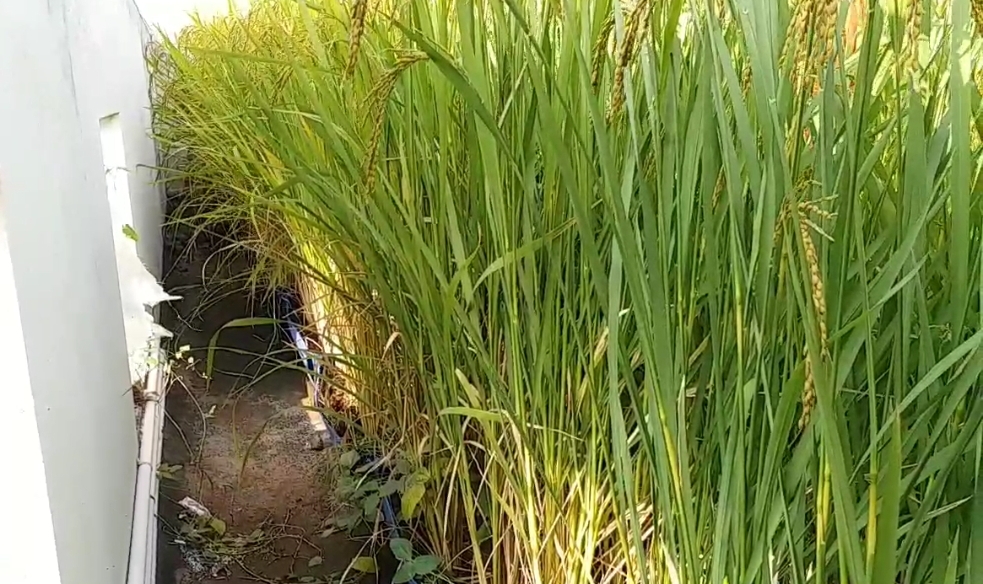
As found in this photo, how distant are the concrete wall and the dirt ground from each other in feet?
0.50

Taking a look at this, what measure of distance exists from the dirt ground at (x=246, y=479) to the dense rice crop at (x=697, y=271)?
0.35 meters

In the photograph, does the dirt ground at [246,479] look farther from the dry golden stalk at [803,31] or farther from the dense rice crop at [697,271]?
the dry golden stalk at [803,31]

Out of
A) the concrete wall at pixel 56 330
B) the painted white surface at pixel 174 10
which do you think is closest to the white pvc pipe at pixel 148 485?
the concrete wall at pixel 56 330

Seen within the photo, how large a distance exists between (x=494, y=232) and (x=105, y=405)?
663mm

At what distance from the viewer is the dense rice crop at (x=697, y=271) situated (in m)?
0.39

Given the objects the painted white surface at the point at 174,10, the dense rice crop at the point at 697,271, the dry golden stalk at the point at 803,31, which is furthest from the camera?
the painted white surface at the point at 174,10

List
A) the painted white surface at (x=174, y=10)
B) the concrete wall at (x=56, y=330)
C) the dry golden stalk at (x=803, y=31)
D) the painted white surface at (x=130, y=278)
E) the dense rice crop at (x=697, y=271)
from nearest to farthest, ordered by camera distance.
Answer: the dry golden stalk at (x=803, y=31) → the dense rice crop at (x=697, y=271) → the concrete wall at (x=56, y=330) → the painted white surface at (x=130, y=278) → the painted white surface at (x=174, y=10)

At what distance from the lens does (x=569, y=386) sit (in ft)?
2.13

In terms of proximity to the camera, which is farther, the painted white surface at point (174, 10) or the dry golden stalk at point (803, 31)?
the painted white surface at point (174, 10)

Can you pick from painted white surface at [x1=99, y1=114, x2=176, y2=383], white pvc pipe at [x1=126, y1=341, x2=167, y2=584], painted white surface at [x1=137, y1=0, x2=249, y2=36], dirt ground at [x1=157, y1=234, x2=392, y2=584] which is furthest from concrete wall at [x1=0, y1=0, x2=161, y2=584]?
painted white surface at [x1=137, y1=0, x2=249, y2=36]

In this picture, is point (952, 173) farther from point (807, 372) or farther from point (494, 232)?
point (494, 232)

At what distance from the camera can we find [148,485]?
1284 millimetres

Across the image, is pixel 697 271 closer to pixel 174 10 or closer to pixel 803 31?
pixel 803 31

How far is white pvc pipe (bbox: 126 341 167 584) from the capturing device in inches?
44.6
